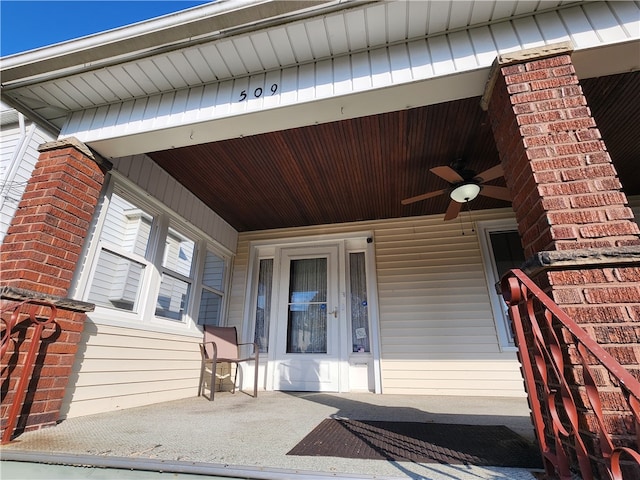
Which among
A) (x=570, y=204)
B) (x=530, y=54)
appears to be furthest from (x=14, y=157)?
(x=570, y=204)

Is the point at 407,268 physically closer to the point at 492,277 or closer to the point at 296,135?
the point at 492,277

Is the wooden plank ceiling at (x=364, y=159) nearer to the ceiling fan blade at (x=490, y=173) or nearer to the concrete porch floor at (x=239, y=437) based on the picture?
the ceiling fan blade at (x=490, y=173)

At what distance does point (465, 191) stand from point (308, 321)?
2731 millimetres

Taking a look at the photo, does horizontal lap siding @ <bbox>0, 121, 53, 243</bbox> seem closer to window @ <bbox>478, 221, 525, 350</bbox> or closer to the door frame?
the door frame

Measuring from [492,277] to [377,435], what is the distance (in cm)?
310

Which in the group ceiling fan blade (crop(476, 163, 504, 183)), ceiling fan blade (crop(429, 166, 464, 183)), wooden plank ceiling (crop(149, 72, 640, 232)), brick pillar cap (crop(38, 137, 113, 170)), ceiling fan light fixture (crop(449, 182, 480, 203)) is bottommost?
brick pillar cap (crop(38, 137, 113, 170))

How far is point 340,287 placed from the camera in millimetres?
4500

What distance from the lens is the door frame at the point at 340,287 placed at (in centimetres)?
415

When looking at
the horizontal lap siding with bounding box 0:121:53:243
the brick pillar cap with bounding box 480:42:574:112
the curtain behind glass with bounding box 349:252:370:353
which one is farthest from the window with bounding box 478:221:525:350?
the horizontal lap siding with bounding box 0:121:53:243

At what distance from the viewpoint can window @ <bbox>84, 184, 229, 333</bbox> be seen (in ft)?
9.54

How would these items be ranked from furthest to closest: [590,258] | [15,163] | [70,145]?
1. [15,163]
2. [70,145]
3. [590,258]

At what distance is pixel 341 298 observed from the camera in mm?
4445

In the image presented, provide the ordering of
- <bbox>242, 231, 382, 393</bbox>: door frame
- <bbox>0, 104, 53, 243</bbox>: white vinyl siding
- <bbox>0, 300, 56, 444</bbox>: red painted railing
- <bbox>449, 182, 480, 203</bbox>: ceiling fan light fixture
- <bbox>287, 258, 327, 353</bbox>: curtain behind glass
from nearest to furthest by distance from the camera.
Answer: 1. <bbox>0, 300, 56, 444</bbox>: red painted railing
2. <bbox>0, 104, 53, 243</bbox>: white vinyl siding
3. <bbox>449, 182, 480, 203</bbox>: ceiling fan light fixture
4. <bbox>242, 231, 382, 393</bbox>: door frame
5. <bbox>287, 258, 327, 353</bbox>: curtain behind glass

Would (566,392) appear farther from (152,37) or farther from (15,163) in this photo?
(15,163)
